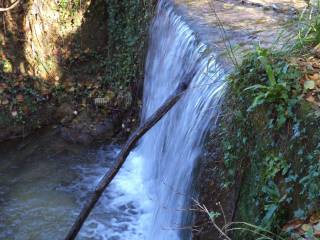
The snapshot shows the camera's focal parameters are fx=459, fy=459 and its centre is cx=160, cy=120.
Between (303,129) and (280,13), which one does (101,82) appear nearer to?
(280,13)

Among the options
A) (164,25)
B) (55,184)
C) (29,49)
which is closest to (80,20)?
(29,49)

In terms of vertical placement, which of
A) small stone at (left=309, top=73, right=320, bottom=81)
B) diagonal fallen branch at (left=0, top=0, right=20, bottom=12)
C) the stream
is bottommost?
the stream

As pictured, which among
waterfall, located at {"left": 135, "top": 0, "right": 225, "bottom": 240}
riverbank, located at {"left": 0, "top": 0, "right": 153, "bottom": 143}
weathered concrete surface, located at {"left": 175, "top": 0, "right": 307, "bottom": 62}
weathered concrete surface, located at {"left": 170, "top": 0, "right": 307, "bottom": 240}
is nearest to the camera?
weathered concrete surface, located at {"left": 170, "top": 0, "right": 307, "bottom": 240}

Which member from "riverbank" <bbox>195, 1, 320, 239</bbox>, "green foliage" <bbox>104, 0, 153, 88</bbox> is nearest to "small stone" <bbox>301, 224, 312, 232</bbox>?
"riverbank" <bbox>195, 1, 320, 239</bbox>

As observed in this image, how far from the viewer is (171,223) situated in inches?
197

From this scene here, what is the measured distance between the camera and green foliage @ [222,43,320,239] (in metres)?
3.03

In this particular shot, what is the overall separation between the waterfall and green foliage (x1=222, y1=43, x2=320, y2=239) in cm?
44

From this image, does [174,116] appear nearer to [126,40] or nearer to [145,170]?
[145,170]

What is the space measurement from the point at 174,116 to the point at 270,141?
2384 millimetres

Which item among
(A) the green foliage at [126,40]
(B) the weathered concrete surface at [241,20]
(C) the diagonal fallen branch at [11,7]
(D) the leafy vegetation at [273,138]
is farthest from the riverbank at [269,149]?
(C) the diagonal fallen branch at [11,7]

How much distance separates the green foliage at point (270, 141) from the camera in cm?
303

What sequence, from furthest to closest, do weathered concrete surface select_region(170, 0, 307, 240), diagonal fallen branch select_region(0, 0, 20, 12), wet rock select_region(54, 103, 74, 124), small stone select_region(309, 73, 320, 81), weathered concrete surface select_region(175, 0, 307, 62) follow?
wet rock select_region(54, 103, 74, 124)
diagonal fallen branch select_region(0, 0, 20, 12)
weathered concrete surface select_region(175, 0, 307, 62)
weathered concrete surface select_region(170, 0, 307, 240)
small stone select_region(309, 73, 320, 81)

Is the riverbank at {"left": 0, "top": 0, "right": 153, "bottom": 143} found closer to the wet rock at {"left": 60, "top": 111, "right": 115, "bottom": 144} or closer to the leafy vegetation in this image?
the wet rock at {"left": 60, "top": 111, "right": 115, "bottom": 144}

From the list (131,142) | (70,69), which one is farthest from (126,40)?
(131,142)
